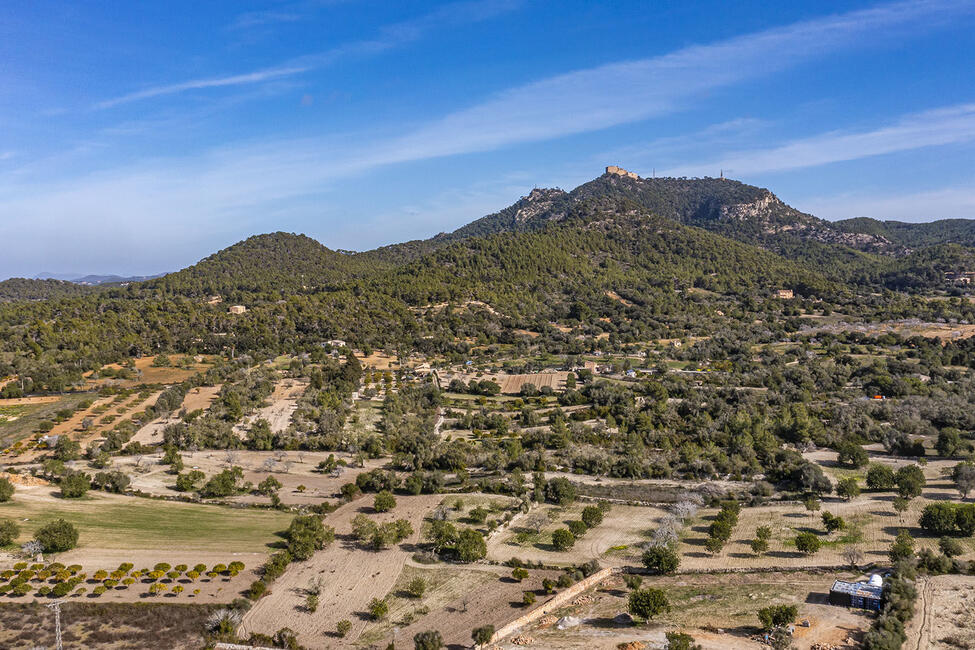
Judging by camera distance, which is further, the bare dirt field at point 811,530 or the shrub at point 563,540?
the shrub at point 563,540

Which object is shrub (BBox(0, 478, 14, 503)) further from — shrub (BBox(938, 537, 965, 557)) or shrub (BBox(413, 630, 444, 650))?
shrub (BBox(938, 537, 965, 557))

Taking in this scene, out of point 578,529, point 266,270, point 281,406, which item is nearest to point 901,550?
point 578,529

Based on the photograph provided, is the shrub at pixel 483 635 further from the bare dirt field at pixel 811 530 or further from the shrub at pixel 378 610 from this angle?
the bare dirt field at pixel 811 530

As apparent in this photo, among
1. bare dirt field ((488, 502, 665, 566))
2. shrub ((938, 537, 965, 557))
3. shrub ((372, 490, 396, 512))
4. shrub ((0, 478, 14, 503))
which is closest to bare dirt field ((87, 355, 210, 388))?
shrub ((0, 478, 14, 503))

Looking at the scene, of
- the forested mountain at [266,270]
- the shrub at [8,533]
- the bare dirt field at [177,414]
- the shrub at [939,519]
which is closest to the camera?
the shrub at [939,519]

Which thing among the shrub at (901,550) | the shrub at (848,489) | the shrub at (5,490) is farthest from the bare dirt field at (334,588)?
the shrub at (848,489)
